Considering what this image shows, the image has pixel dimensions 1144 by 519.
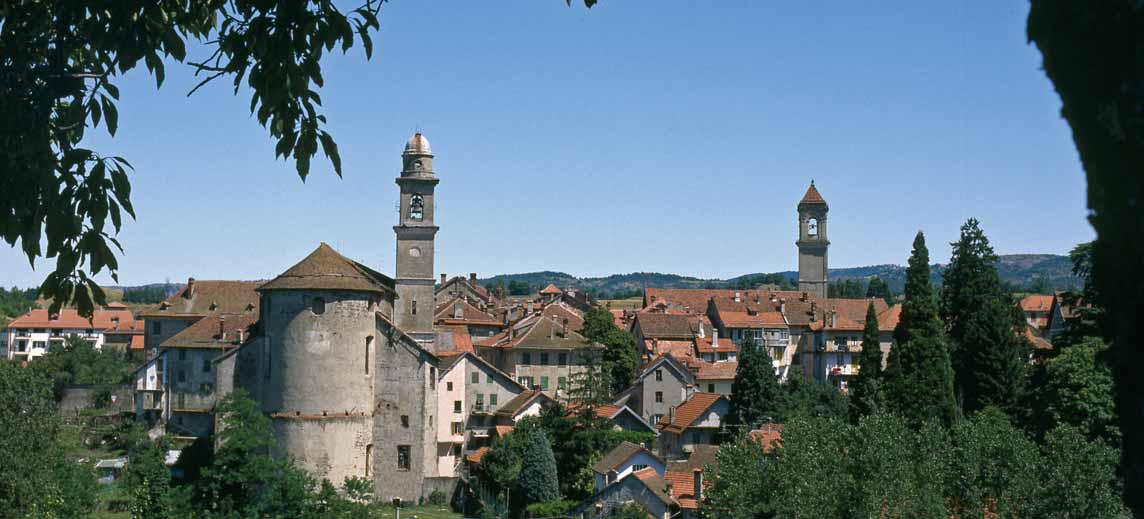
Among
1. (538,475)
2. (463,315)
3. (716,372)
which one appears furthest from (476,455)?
(463,315)

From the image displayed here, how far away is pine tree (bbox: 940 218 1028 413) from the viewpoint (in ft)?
159

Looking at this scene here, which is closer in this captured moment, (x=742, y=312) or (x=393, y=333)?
(x=393, y=333)

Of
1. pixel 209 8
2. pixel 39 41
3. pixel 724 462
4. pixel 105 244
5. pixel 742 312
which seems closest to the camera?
pixel 105 244

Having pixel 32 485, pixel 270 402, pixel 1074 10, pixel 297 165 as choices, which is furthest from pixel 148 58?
pixel 270 402

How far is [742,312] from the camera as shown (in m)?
85.7

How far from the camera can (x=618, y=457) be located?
44.7 meters

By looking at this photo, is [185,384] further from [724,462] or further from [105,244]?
[105,244]

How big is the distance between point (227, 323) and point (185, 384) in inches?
152

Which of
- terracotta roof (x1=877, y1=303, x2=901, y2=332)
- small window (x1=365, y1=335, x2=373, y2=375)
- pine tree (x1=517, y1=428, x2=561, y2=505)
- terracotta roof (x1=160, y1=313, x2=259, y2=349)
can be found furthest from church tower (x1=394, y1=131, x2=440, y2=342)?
terracotta roof (x1=877, y1=303, x2=901, y2=332)

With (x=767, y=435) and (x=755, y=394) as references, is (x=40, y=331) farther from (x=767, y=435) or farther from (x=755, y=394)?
(x=767, y=435)

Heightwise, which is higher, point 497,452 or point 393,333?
point 393,333

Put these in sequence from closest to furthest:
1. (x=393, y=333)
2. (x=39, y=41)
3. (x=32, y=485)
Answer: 1. (x=39, y=41)
2. (x=32, y=485)
3. (x=393, y=333)

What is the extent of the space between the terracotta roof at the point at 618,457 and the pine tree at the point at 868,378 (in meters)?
9.10

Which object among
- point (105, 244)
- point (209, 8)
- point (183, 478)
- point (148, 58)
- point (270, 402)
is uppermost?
point (209, 8)
